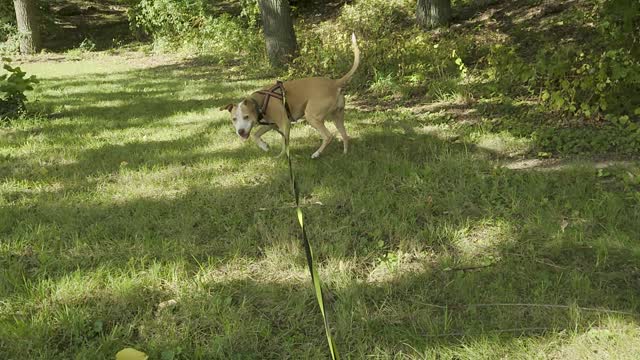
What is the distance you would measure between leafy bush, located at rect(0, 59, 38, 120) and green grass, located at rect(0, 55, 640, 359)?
4.45 ft

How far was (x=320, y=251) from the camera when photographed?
3.36 meters

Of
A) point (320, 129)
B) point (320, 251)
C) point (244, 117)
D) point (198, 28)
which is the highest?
point (198, 28)

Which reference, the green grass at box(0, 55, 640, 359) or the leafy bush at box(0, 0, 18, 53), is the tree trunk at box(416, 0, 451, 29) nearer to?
the green grass at box(0, 55, 640, 359)

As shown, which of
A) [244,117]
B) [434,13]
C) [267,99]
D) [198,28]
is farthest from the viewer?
[198,28]

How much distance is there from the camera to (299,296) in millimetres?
2879

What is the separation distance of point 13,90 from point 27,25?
10.7m

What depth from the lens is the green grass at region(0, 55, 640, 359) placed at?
2500mm

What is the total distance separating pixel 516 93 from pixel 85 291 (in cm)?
608

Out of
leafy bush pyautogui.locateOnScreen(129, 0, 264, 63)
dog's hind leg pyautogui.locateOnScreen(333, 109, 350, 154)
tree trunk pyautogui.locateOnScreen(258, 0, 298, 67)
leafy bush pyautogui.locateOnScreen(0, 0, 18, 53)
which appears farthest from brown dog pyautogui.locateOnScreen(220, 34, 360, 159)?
leafy bush pyautogui.locateOnScreen(0, 0, 18, 53)

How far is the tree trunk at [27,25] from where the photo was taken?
1521cm

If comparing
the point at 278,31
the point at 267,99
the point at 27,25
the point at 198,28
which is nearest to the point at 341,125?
the point at 267,99

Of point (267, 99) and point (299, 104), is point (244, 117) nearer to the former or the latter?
point (267, 99)

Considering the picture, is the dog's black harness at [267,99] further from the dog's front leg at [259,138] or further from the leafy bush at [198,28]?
the leafy bush at [198,28]

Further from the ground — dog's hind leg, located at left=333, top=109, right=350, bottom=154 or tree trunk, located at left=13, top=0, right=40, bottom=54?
tree trunk, located at left=13, top=0, right=40, bottom=54
